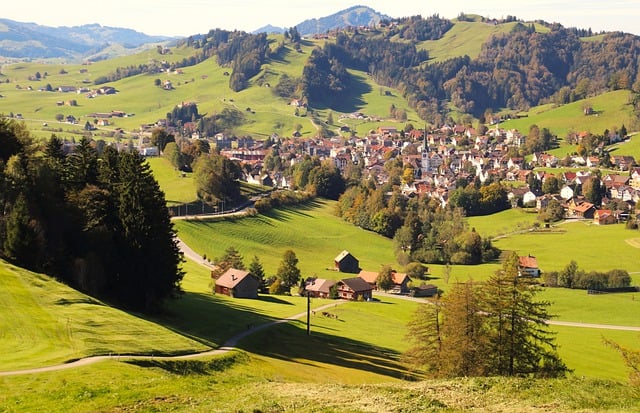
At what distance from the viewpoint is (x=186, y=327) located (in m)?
44.6

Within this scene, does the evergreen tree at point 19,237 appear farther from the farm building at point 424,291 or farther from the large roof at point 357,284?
the farm building at point 424,291

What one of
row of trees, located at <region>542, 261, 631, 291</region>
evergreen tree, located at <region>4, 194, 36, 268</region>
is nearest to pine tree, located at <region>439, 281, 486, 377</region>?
evergreen tree, located at <region>4, 194, 36, 268</region>

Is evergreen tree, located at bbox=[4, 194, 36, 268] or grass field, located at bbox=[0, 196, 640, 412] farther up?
evergreen tree, located at bbox=[4, 194, 36, 268]

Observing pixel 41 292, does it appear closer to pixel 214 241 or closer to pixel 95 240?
pixel 95 240

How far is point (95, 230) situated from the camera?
4747 centimetres

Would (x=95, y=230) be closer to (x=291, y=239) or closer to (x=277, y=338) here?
(x=277, y=338)

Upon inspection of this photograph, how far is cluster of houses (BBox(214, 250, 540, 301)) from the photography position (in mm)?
72125

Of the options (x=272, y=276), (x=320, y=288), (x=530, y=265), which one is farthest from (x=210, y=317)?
(x=530, y=265)

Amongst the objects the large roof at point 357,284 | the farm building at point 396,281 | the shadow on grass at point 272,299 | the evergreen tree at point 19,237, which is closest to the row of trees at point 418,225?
the farm building at point 396,281

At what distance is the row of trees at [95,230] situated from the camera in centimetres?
4475

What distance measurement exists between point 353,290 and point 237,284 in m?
17.1

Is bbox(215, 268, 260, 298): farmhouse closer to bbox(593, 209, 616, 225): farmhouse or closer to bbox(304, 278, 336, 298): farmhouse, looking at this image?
bbox(304, 278, 336, 298): farmhouse

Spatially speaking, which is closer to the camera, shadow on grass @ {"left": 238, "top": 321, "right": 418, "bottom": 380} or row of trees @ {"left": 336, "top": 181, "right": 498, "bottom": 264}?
shadow on grass @ {"left": 238, "top": 321, "right": 418, "bottom": 380}

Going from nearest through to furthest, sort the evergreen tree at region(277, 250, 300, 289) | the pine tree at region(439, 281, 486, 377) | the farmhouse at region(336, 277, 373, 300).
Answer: the pine tree at region(439, 281, 486, 377), the farmhouse at region(336, 277, 373, 300), the evergreen tree at region(277, 250, 300, 289)
